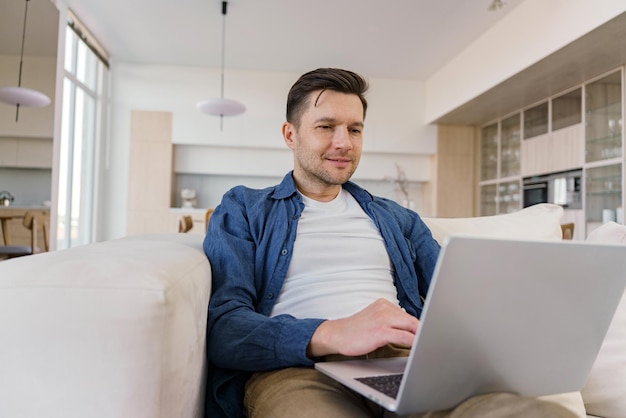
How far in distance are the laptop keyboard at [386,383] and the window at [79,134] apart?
18.1 ft

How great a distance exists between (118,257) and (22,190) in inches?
143

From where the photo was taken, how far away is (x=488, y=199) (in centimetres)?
797

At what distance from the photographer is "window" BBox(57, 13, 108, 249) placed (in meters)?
6.12

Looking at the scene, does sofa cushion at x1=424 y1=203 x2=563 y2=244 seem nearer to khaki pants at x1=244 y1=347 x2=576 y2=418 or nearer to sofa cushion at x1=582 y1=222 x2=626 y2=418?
sofa cushion at x1=582 y1=222 x2=626 y2=418

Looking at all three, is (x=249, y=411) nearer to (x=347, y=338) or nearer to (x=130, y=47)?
(x=347, y=338)

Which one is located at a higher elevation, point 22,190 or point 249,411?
point 22,190

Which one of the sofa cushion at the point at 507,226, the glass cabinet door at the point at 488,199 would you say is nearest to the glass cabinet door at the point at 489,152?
the glass cabinet door at the point at 488,199

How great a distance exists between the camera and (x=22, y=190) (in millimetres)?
3932

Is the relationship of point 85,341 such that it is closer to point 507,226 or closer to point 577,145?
point 507,226

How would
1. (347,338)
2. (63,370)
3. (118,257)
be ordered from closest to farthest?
(63,370)
(118,257)
(347,338)

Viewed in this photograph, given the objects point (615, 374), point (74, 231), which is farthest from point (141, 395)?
point (74, 231)

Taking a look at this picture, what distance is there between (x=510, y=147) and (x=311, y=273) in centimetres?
667

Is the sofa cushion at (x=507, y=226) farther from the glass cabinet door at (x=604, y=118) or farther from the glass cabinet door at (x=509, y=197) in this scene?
the glass cabinet door at (x=509, y=197)

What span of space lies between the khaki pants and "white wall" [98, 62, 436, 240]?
6.81m
